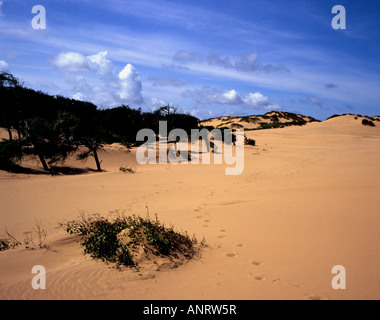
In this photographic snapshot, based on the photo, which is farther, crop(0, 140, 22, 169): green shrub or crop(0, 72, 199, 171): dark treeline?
crop(0, 72, 199, 171): dark treeline

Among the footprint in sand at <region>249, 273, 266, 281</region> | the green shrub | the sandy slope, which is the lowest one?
the footprint in sand at <region>249, 273, 266, 281</region>

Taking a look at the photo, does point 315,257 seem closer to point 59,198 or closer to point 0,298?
point 0,298

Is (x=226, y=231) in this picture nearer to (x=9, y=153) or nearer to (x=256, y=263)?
(x=256, y=263)

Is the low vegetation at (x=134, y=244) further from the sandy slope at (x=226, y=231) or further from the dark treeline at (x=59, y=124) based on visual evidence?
the dark treeline at (x=59, y=124)

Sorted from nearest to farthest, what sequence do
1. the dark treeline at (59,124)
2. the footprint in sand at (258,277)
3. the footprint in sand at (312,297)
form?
the footprint in sand at (312,297), the footprint in sand at (258,277), the dark treeline at (59,124)

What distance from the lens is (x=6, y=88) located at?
51.5 ft

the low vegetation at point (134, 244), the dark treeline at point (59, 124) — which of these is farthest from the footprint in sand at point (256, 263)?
the dark treeline at point (59, 124)

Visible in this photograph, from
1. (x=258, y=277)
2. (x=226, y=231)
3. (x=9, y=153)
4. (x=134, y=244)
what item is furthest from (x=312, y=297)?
(x=9, y=153)

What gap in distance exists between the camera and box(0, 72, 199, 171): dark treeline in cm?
1269

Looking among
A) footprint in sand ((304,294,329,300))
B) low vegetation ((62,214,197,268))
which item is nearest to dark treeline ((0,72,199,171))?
low vegetation ((62,214,197,268))

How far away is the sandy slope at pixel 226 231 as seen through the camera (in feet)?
9.18

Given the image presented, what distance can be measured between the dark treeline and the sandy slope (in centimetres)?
289

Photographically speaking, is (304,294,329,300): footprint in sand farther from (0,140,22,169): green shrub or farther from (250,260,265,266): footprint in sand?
(0,140,22,169): green shrub

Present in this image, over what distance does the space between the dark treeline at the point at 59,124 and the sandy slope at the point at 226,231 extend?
289cm
